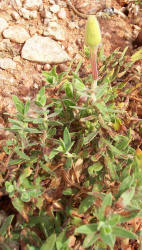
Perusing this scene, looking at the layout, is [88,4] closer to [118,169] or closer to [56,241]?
[118,169]

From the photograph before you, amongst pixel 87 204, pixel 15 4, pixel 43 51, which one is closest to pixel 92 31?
pixel 87 204

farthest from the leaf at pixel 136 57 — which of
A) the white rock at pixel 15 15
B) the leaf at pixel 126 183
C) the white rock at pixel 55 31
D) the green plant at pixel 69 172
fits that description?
the leaf at pixel 126 183

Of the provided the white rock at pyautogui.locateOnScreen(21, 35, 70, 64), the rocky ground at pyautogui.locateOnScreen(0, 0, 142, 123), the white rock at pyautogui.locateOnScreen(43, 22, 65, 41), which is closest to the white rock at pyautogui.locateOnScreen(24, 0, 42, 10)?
the rocky ground at pyautogui.locateOnScreen(0, 0, 142, 123)

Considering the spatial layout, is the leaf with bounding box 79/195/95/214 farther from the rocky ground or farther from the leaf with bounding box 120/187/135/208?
the rocky ground

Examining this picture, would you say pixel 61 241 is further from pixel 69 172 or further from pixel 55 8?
pixel 55 8

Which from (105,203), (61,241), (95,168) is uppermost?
(105,203)

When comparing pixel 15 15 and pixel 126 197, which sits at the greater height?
pixel 15 15
